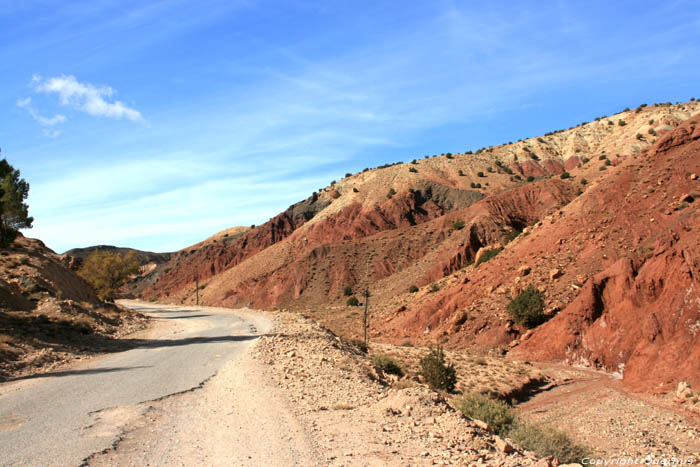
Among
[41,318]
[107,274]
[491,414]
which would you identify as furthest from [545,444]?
[107,274]

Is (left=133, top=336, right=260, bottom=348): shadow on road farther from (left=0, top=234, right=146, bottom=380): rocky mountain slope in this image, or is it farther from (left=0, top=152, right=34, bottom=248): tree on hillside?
(left=0, top=152, right=34, bottom=248): tree on hillside

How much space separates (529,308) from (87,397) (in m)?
23.7

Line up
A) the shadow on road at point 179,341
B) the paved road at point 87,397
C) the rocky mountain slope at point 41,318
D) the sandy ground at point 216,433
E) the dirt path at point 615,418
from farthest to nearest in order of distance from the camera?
the shadow on road at point 179,341, the rocky mountain slope at point 41,318, the dirt path at point 615,418, the paved road at point 87,397, the sandy ground at point 216,433

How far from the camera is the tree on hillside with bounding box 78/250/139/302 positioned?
4384cm

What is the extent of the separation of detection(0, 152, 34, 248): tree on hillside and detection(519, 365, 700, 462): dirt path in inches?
945

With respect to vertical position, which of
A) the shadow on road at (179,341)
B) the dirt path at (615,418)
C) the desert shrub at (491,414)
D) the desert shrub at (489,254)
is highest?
the desert shrub at (489,254)

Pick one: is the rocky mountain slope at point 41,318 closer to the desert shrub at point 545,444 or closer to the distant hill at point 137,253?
the desert shrub at point 545,444

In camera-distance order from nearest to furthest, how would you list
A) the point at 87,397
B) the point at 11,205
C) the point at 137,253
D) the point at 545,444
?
the point at 545,444
the point at 87,397
the point at 11,205
the point at 137,253

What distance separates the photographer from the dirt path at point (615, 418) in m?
13.1

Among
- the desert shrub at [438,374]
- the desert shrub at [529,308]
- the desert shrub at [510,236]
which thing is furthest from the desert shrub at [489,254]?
the desert shrub at [438,374]

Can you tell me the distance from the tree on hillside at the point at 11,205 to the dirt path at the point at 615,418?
24.0m

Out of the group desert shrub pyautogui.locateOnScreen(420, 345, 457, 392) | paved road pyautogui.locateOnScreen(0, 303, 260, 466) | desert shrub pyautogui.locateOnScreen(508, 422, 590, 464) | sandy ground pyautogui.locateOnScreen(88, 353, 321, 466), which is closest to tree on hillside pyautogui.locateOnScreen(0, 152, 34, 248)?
paved road pyautogui.locateOnScreen(0, 303, 260, 466)

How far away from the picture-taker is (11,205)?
22781 millimetres

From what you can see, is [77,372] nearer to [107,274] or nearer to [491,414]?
[491,414]
